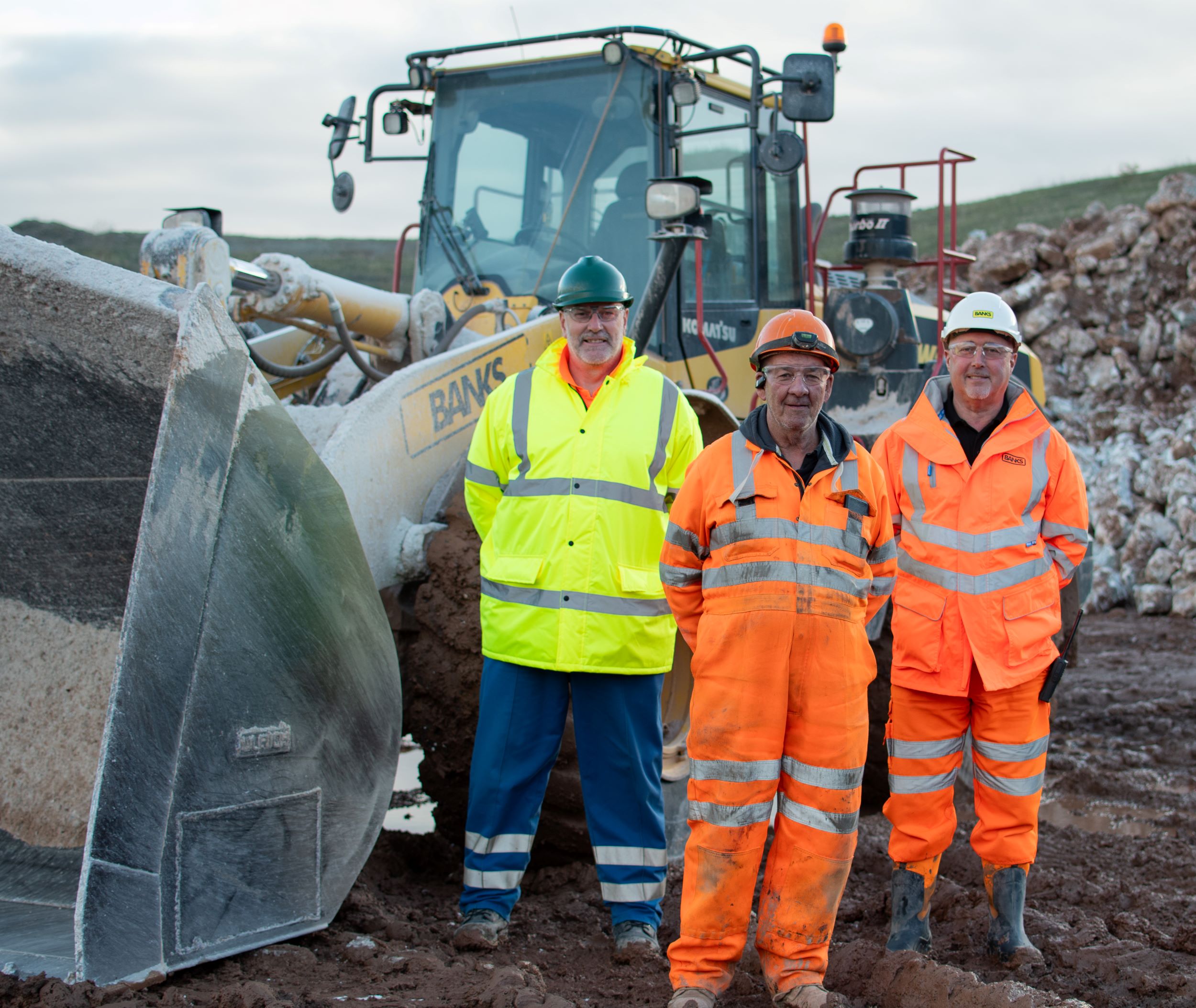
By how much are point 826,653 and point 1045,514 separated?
3.15 ft

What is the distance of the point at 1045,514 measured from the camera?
3.47 meters

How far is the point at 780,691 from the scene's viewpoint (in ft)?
9.50

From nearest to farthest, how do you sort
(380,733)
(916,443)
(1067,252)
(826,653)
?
(826,653) → (380,733) → (916,443) → (1067,252)

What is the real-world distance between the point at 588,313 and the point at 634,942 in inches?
68.8

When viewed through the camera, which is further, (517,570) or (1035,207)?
(1035,207)

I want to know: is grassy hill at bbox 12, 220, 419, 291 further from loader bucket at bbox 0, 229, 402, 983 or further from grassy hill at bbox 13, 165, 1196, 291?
loader bucket at bbox 0, 229, 402, 983

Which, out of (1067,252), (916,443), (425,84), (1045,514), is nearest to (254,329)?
(425,84)

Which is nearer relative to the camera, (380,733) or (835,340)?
(380,733)

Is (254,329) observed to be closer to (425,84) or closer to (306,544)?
(425,84)

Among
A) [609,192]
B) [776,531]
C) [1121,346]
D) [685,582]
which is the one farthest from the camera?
[1121,346]

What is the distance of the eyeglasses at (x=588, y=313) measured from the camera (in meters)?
3.55

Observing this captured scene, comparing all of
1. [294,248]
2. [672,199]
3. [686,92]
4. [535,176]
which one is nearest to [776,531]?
[672,199]

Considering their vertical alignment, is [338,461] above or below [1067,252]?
below

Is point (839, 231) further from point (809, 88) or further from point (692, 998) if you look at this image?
point (692, 998)
